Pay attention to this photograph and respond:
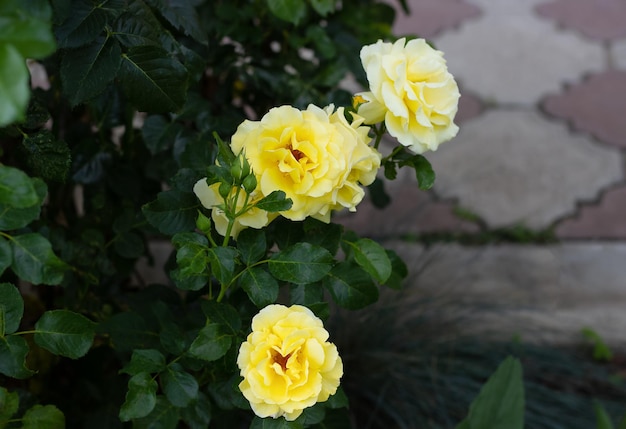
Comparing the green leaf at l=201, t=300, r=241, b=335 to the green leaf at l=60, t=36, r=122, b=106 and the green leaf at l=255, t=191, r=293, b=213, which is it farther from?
the green leaf at l=60, t=36, r=122, b=106

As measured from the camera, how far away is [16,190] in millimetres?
610

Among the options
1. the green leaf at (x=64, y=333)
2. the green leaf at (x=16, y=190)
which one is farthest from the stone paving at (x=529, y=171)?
the green leaf at (x=16, y=190)

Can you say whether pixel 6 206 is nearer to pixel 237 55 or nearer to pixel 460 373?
pixel 237 55

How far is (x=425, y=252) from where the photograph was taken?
1.68m

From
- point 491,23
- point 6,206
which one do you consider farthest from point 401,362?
point 491,23

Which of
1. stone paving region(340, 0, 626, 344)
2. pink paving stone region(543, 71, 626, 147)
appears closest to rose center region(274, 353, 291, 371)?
stone paving region(340, 0, 626, 344)

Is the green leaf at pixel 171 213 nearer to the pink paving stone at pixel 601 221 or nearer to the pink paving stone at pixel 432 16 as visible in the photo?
the pink paving stone at pixel 601 221

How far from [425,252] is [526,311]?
252 mm

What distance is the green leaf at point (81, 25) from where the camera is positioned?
74 cm

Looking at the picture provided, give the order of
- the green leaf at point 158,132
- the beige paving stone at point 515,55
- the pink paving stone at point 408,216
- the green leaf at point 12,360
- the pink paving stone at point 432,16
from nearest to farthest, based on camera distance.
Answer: the green leaf at point 12,360, the green leaf at point 158,132, the pink paving stone at point 408,216, the beige paving stone at point 515,55, the pink paving stone at point 432,16

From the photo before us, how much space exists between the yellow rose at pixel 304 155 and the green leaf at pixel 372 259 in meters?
0.09

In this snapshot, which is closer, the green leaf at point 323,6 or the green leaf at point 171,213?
the green leaf at point 171,213

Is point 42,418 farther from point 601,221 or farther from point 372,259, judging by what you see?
point 601,221

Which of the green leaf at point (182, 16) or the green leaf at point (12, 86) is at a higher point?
the green leaf at point (12, 86)
